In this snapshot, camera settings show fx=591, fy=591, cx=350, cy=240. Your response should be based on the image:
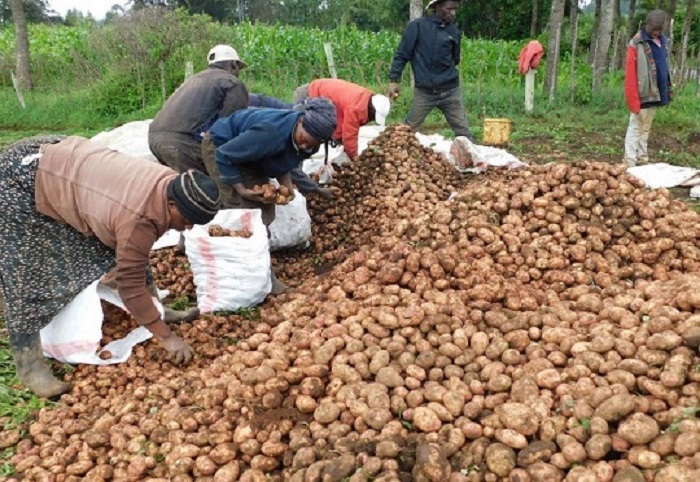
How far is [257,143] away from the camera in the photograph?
3727mm

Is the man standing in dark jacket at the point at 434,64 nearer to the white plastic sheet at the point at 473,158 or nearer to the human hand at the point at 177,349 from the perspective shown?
the white plastic sheet at the point at 473,158

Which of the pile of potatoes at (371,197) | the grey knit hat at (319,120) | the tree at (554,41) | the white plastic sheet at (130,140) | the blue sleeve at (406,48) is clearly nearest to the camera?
the grey knit hat at (319,120)

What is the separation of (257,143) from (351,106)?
5.27ft

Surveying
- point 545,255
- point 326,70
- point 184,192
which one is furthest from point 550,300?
point 326,70

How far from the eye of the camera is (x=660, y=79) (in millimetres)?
6691

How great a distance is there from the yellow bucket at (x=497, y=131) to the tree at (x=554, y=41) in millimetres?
4801

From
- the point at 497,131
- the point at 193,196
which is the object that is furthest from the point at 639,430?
the point at 497,131

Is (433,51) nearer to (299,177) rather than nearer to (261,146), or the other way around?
(299,177)

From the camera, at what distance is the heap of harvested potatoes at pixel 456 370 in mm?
2047

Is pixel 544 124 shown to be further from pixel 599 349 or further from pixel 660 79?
pixel 599 349

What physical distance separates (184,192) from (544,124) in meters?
9.04

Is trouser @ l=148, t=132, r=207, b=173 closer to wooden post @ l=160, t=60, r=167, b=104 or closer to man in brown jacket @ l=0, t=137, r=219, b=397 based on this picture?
man in brown jacket @ l=0, t=137, r=219, b=397

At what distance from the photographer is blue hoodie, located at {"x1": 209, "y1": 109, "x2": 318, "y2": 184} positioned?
371 centimetres

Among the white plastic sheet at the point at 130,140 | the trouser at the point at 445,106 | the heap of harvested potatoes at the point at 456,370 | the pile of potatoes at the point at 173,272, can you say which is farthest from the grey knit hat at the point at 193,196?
the trouser at the point at 445,106
